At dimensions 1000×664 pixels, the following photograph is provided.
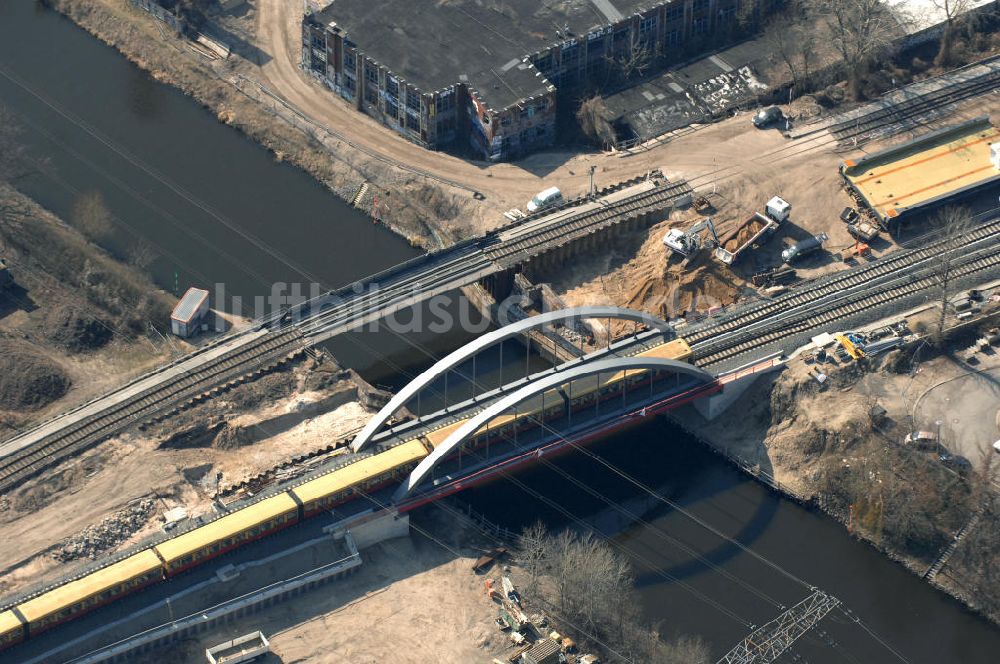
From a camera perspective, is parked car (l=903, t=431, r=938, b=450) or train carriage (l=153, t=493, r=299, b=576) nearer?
train carriage (l=153, t=493, r=299, b=576)

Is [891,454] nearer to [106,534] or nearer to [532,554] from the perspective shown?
[532,554]

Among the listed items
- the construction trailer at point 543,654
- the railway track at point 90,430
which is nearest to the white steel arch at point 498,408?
the construction trailer at point 543,654

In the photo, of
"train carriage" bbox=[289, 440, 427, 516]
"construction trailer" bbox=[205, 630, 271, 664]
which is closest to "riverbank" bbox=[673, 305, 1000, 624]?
"train carriage" bbox=[289, 440, 427, 516]

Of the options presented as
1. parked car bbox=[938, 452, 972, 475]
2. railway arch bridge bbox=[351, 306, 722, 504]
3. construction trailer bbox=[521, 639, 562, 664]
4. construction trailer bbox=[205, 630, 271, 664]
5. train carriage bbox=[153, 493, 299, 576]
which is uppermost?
railway arch bridge bbox=[351, 306, 722, 504]

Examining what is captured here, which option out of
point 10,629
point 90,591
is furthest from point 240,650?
point 10,629

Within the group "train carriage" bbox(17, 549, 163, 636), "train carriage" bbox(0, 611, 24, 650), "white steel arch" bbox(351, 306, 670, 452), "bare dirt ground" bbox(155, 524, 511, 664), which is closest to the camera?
"train carriage" bbox(0, 611, 24, 650)

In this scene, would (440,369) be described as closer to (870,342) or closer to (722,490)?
(722,490)

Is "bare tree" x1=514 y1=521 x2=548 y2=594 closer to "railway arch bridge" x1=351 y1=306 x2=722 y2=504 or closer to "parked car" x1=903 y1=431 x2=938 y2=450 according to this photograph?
"railway arch bridge" x1=351 y1=306 x2=722 y2=504
